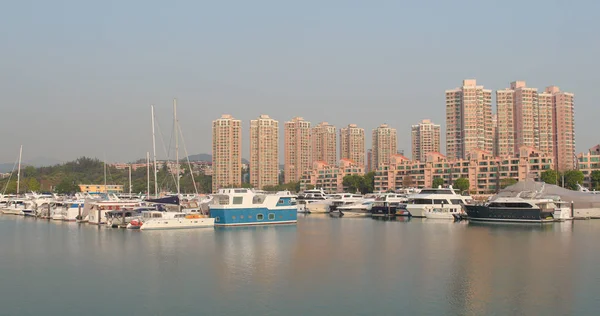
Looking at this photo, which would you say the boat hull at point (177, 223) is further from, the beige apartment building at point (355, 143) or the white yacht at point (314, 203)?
the beige apartment building at point (355, 143)

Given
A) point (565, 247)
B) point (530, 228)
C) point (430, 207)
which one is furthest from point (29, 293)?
point (430, 207)

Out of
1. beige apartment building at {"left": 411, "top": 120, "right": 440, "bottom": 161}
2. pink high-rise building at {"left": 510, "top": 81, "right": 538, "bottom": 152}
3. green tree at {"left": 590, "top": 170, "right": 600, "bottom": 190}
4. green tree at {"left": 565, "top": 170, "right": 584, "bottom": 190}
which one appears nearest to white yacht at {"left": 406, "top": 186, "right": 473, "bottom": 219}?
green tree at {"left": 565, "top": 170, "right": 584, "bottom": 190}

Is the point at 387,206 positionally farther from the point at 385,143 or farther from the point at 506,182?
the point at 385,143

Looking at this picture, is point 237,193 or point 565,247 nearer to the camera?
point 565,247

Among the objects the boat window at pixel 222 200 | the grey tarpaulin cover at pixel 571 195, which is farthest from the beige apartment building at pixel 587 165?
the boat window at pixel 222 200

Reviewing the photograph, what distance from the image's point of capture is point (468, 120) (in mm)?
105750

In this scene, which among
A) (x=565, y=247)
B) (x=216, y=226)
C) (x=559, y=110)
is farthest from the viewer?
(x=559, y=110)

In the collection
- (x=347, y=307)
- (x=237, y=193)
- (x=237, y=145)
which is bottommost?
(x=347, y=307)

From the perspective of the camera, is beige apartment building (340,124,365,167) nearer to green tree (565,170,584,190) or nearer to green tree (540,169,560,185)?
green tree (540,169,560,185)

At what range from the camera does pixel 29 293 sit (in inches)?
819

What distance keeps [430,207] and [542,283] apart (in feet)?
105

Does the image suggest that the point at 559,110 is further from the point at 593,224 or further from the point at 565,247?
the point at 565,247

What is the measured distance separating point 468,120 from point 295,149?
45.9 metres

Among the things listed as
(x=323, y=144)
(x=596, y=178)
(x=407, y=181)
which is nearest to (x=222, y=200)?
(x=596, y=178)
